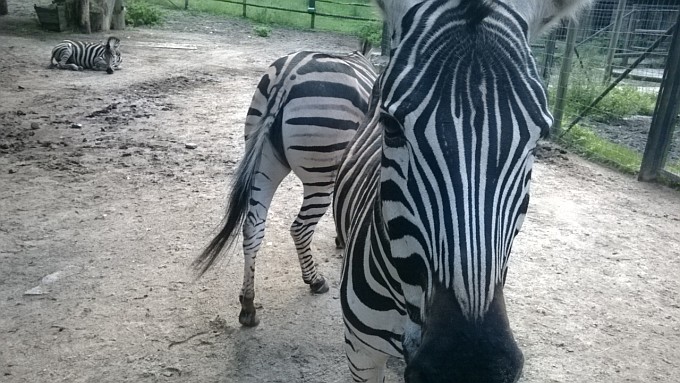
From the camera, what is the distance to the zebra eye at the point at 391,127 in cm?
137

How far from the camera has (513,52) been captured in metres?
1.35

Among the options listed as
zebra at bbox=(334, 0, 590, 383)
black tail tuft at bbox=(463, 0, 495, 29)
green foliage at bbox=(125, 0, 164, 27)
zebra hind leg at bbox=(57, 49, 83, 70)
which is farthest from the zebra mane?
green foliage at bbox=(125, 0, 164, 27)

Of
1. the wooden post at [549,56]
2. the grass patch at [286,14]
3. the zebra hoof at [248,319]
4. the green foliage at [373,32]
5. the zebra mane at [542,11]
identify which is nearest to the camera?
the zebra mane at [542,11]

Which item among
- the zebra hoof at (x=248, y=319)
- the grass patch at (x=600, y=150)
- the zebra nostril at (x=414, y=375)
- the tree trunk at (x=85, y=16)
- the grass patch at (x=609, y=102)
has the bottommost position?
the zebra hoof at (x=248, y=319)

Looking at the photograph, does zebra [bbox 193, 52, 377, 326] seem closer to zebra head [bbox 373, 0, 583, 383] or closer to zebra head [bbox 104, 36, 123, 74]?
zebra head [bbox 373, 0, 583, 383]

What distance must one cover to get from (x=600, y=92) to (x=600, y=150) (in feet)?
A: 5.38

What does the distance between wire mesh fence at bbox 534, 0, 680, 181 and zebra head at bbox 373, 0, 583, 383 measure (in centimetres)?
656

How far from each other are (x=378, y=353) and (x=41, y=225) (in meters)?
4.01

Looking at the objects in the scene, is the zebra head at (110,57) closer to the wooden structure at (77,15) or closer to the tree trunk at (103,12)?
the wooden structure at (77,15)

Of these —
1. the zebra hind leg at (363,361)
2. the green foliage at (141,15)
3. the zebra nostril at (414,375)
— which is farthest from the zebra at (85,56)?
the zebra nostril at (414,375)

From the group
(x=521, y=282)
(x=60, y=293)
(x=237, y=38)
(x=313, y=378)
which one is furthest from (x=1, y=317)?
(x=237, y=38)

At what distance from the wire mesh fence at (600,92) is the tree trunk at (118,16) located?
14.5m

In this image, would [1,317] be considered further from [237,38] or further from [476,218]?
[237,38]

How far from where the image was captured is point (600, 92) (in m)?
8.45
